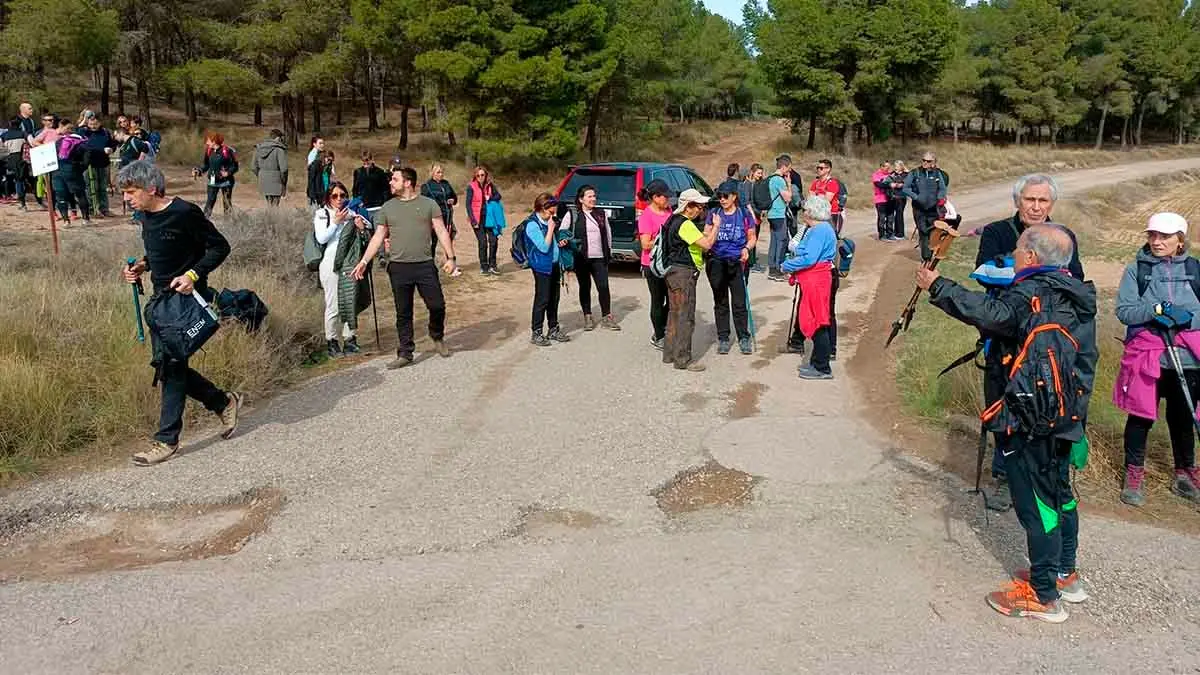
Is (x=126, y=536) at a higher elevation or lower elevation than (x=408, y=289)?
lower

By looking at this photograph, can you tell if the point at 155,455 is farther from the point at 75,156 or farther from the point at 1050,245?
the point at 75,156

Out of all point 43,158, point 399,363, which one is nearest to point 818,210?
point 399,363

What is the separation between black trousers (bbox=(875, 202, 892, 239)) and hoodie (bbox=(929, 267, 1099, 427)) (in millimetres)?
14561

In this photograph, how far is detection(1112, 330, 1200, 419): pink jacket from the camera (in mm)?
5293

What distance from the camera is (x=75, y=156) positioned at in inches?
564

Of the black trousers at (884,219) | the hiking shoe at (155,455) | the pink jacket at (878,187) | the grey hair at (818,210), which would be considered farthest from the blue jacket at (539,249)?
the black trousers at (884,219)

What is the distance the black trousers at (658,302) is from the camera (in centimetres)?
918

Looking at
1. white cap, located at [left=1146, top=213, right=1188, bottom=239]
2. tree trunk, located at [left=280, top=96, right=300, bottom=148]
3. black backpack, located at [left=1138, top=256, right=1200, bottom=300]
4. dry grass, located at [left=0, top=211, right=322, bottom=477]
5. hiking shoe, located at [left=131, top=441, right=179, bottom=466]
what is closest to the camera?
white cap, located at [left=1146, top=213, right=1188, bottom=239]

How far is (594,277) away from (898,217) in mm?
10333

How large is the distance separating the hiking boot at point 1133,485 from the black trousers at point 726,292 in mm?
4184

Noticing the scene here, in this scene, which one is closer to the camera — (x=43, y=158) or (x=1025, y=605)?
(x=1025, y=605)

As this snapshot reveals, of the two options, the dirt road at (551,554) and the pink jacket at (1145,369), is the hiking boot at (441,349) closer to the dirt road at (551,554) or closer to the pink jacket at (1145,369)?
the dirt road at (551,554)

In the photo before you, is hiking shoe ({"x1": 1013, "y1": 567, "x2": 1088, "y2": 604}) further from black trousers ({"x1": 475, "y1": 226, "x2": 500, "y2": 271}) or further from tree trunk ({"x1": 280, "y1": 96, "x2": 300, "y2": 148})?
tree trunk ({"x1": 280, "y1": 96, "x2": 300, "y2": 148})

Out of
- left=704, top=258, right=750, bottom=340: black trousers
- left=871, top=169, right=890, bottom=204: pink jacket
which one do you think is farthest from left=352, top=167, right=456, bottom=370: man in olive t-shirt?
left=871, top=169, right=890, bottom=204: pink jacket
